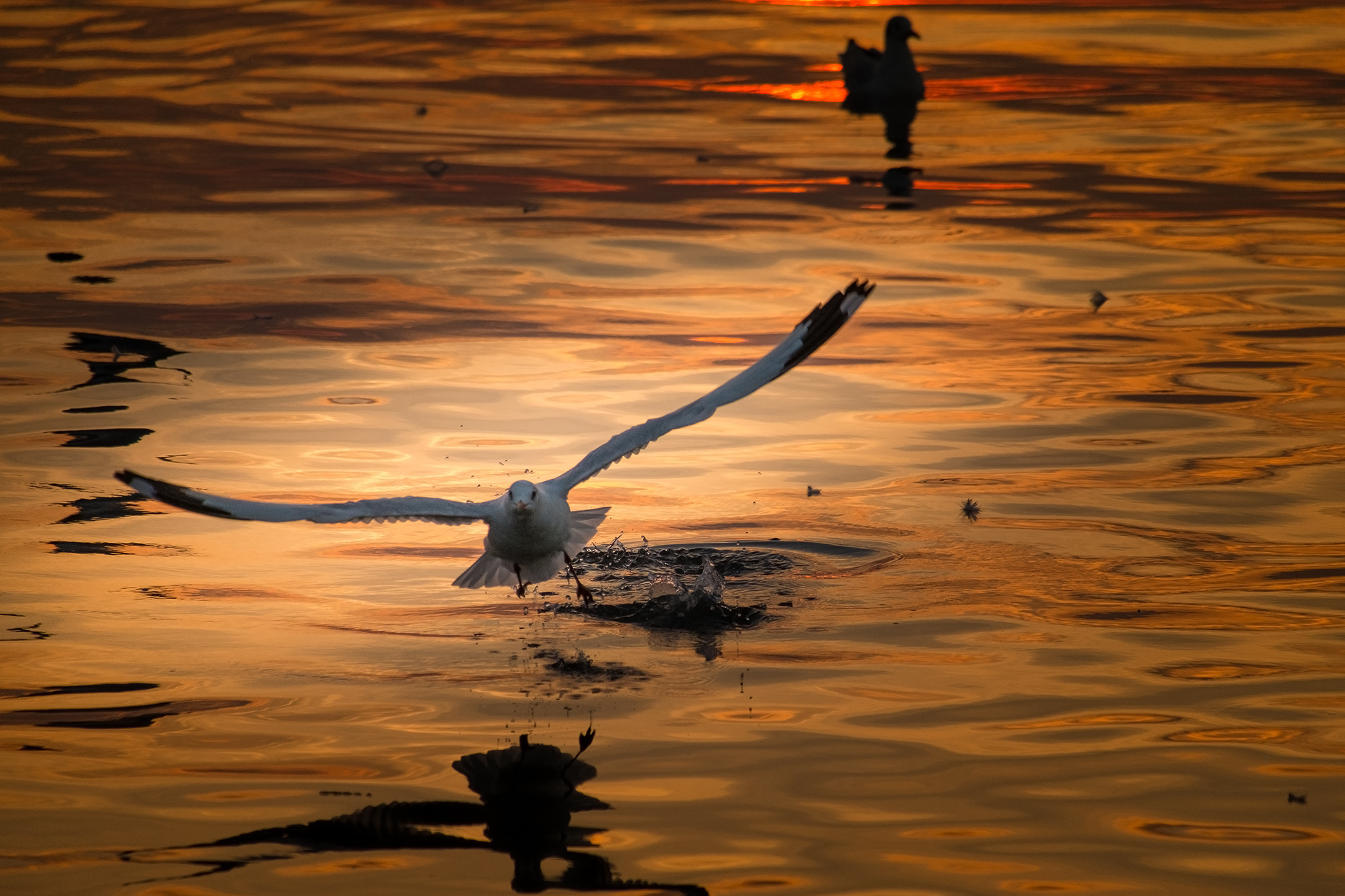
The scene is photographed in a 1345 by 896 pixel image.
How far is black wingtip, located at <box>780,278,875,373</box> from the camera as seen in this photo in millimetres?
8867

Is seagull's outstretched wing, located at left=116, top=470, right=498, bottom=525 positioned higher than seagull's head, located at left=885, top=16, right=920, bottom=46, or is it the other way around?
seagull's head, located at left=885, top=16, right=920, bottom=46

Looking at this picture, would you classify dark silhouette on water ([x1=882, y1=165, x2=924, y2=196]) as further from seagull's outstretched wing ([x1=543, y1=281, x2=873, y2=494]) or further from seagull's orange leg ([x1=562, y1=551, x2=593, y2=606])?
seagull's orange leg ([x1=562, y1=551, x2=593, y2=606])

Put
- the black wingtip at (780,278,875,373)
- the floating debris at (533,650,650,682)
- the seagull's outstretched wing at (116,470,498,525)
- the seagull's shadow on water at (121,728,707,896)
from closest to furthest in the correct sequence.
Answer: the seagull's shadow on water at (121,728,707,896), the seagull's outstretched wing at (116,470,498,525), the floating debris at (533,650,650,682), the black wingtip at (780,278,875,373)

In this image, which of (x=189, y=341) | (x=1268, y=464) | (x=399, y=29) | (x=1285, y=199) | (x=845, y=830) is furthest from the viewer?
(x=399, y=29)

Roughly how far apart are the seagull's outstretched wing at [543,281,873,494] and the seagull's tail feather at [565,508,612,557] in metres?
0.20

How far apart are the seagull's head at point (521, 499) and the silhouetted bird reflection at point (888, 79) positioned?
1443 centimetres

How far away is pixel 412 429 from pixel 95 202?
7.67 meters

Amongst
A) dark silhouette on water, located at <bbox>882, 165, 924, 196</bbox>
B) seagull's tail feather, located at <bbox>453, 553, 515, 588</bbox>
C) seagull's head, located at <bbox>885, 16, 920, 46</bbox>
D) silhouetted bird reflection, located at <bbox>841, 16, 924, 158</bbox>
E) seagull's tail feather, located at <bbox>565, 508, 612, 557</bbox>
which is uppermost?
seagull's head, located at <bbox>885, 16, 920, 46</bbox>

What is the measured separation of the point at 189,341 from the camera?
1294cm

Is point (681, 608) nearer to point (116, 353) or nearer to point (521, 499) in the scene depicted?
point (521, 499)

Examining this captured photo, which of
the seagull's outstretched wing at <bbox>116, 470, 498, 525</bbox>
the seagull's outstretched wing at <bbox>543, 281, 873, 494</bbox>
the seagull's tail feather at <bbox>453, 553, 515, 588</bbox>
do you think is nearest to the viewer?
the seagull's outstretched wing at <bbox>116, 470, 498, 525</bbox>

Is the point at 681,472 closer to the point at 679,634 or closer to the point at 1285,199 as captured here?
the point at 679,634

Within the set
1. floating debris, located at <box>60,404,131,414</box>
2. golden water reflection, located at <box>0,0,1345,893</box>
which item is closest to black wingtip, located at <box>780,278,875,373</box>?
golden water reflection, located at <box>0,0,1345,893</box>

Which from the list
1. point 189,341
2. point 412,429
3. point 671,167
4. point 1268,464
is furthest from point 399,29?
point 1268,464
